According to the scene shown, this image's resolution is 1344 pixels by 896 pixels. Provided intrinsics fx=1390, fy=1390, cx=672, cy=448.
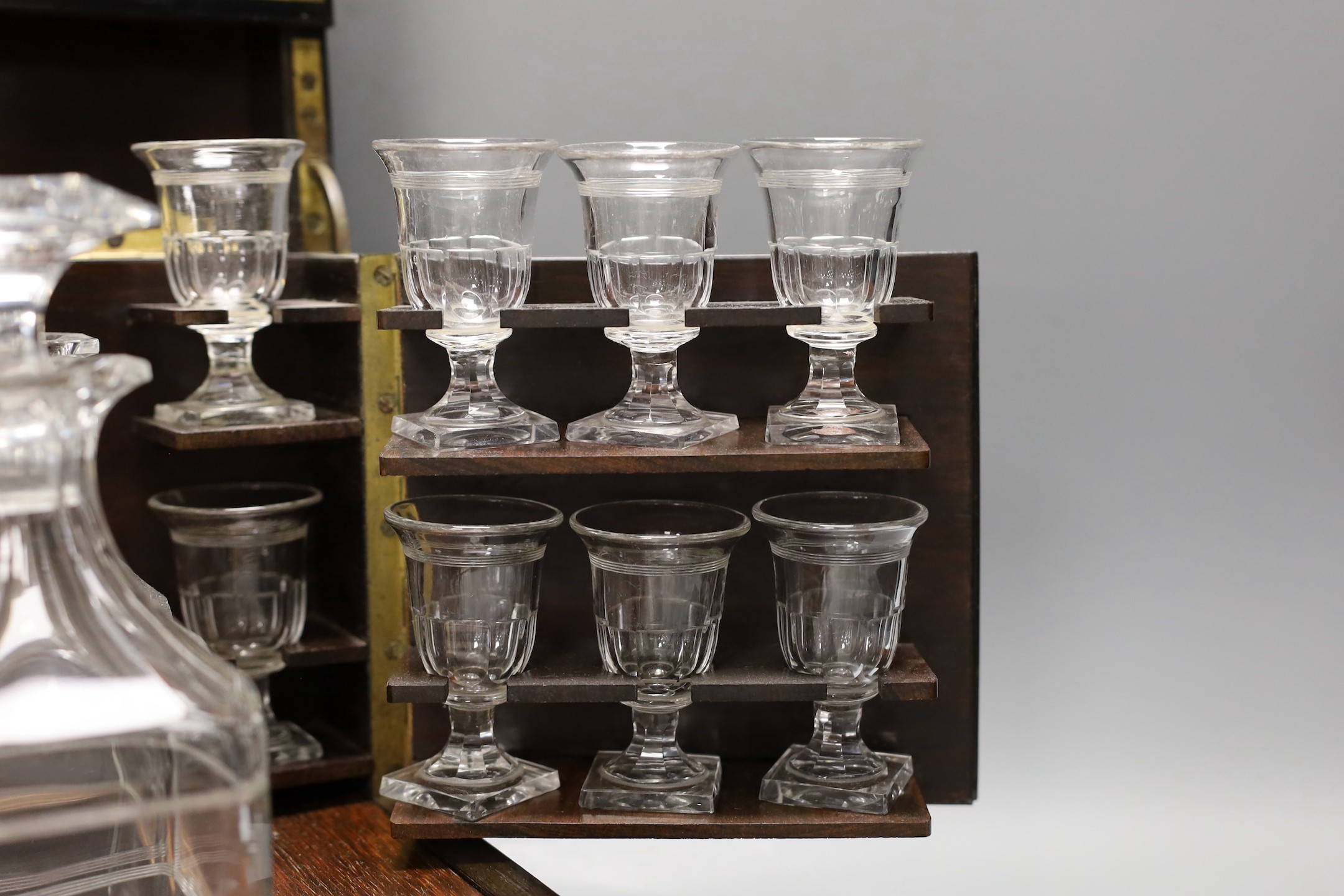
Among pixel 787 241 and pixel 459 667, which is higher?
pixel 787 241

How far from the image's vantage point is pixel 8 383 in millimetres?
543

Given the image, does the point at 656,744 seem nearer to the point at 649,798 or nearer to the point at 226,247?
the point at 649,798

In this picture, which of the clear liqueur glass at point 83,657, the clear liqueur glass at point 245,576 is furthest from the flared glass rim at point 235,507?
the clear liqueur glass at point 83,657

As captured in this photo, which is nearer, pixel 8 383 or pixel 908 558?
pixel 8 383

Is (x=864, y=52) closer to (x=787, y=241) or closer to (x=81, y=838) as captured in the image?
(x=787, y=241)

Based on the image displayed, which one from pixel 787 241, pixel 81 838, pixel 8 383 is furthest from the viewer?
pixel 787 241

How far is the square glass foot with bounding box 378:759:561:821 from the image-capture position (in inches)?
41.0

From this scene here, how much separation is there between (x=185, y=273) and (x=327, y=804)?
1.59 feet

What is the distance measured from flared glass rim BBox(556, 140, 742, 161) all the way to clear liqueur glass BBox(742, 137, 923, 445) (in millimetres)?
33

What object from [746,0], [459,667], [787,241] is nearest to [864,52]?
[746,0]

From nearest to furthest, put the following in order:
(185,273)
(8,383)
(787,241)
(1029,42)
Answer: (8,383)
(787,241)
(185,273)
(1029,42)

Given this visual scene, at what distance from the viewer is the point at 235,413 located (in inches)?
44.7

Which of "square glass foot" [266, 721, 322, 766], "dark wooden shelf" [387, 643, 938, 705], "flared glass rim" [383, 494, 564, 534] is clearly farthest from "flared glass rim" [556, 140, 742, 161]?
"square glass foot" [266, 721, 322, 766]

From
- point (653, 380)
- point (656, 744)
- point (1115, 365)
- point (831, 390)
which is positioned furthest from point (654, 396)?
point (1115, 365)
